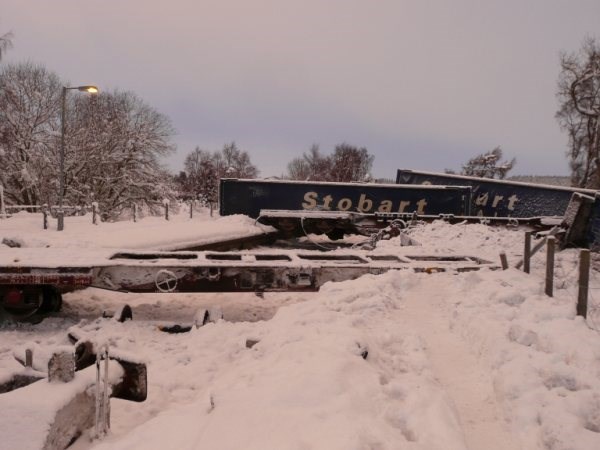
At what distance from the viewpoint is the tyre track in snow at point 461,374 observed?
3.15 m

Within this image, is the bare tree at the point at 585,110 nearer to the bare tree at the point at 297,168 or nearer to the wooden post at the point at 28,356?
the wooden post at the point at 28,356

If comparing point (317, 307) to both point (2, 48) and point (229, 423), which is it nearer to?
point (229, 423)

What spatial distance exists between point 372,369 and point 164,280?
11.6ft

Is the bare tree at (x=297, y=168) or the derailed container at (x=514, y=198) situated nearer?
the derailed container at (x=514, y=198)

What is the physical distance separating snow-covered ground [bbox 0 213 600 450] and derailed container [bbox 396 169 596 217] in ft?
32.7

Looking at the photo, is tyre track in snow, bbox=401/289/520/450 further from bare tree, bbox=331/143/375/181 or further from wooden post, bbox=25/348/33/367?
bare tree, bbox=331/143/375/181

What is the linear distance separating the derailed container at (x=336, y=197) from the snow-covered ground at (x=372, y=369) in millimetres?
9402

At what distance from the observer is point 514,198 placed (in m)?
16.7

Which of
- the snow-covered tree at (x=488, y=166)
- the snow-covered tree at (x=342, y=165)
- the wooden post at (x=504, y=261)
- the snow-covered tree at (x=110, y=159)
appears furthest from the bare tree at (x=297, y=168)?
the wooden post at (x=504, y=261)

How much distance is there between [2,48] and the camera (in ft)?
68.7

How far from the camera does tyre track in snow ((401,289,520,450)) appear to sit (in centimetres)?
315

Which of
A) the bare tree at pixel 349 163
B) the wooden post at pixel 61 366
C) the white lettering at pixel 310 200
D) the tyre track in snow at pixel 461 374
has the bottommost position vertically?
the tyre track in snow at pixel 461 374

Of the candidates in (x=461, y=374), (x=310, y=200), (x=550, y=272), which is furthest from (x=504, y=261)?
(x=310, y=200)

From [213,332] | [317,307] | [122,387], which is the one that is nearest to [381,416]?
[122,387]
